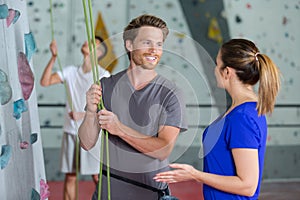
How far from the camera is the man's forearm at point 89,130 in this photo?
4.82 feet

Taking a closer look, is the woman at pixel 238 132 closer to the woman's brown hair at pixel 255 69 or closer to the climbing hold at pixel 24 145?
the woman's brown hair at pixel 255 69

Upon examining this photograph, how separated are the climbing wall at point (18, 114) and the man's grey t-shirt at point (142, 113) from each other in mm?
232

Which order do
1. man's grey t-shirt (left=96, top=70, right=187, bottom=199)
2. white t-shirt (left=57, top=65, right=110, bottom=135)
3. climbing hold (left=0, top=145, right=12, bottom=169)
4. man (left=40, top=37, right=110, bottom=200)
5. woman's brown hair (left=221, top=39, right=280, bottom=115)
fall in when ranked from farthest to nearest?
1. man (left=40, top=37, right=110, bottom=200)
2. white t-shirt (left=57, top=65, right=110, bottom=135)
3. woman's brown hair (left=221, top=39, right=280, bottom=115)
4. man's grey t-shirt (left=96, top=70, right=187, bottom=199)
5. climbing hold (left=0, top=145, right=12, bottom=169)

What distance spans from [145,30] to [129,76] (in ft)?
0.43

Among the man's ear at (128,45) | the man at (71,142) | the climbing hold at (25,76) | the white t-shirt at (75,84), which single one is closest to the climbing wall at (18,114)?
the climbing hold at (25,76)

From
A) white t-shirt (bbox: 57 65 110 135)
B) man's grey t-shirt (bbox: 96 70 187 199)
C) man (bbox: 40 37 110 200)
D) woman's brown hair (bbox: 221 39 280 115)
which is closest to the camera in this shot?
man's grey t-shirt (bbox: 96 70 187 199)

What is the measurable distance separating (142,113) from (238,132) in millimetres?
270

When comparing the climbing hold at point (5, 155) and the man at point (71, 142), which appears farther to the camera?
the man at point (71, 142)

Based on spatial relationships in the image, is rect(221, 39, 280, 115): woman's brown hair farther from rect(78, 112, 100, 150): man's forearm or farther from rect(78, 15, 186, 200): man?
rect(78, 112, 100, 150): man's forearm

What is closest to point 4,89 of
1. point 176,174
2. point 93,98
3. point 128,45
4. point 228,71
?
point 93,98

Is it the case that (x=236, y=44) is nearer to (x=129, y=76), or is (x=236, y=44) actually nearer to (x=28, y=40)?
(x=129, y=76)

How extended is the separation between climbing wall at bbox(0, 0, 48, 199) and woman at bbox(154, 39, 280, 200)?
0.36 m

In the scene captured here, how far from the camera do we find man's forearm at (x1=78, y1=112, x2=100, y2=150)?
1.47m

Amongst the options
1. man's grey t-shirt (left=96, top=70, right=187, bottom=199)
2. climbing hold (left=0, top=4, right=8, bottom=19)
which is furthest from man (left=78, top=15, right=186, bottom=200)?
climbing hold (left=0, top=4, right=8, bottom=19)
